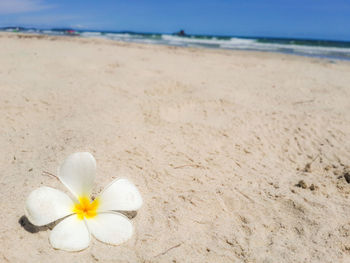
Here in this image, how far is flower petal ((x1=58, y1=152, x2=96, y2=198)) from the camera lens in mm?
1362

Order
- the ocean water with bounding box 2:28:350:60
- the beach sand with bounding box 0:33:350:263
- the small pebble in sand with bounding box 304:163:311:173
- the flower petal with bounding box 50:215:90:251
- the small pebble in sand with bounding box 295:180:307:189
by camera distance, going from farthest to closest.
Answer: the ocean water with bounding box 2:28:350:60
the small pebble in sand with bounding box 304:163:311:173
the small pebble in sand with bounding box 295:180:307:189
the beach sand with bounding box 0:33:350:263
the flower petal with bounding box 50:215:90:251

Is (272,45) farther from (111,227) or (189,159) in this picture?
(111,227)

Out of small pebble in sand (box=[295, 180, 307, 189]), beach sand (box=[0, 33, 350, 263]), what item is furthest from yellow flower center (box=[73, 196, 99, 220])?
small pebble in sand (box=[295, 180, 307, 189])

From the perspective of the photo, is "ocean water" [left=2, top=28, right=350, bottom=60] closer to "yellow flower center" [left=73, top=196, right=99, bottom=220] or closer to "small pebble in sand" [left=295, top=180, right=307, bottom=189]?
"small pebble in sand" [left=295, top=180, right=307, bottom=189]

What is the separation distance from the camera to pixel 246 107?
3.08 m

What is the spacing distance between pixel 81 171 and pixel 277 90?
10.4ft

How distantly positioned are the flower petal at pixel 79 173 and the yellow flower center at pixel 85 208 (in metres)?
0.03

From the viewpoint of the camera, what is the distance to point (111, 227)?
4.13ft

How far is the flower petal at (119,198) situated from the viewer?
4.38ft

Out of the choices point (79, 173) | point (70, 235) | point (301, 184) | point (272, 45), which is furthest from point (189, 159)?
point (272, 45)

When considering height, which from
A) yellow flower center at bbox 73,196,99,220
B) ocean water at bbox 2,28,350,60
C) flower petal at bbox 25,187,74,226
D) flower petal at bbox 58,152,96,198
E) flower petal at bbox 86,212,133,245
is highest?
ocean water at bbox 2,28,350,60

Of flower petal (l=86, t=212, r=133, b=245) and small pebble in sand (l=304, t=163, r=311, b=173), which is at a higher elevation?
flower petal (l=86, t=212, r=133, b=245)

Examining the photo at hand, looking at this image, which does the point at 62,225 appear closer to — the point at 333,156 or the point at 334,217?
the point at 334,217

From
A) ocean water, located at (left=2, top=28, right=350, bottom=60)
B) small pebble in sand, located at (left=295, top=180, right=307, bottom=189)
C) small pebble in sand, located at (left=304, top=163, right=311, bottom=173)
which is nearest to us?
small pebble in sand, located at (left=295, top=180, right=307, bottom=189)
